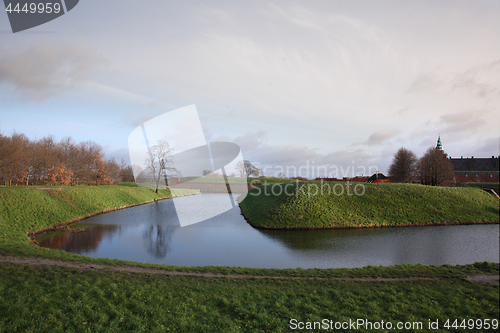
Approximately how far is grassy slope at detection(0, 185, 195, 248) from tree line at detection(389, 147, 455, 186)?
60.6 meters

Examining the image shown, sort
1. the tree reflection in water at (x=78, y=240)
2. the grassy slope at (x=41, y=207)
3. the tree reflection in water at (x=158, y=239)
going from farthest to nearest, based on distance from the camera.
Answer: the grassy slope at (x=41, y=207) → the tree reflection in water at (x=78, y=240) → the tree reflection in water at (x=158, y=239)

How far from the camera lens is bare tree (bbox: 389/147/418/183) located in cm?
5622

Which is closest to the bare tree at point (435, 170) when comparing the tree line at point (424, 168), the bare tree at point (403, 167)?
the tree line at point (424, 168)

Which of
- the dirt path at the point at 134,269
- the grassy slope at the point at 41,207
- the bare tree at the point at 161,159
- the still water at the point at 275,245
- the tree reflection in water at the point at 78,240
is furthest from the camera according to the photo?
the bare tree at the point at 161,159

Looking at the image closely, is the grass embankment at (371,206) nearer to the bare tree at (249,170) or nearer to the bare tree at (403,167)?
the bare tree at (403,167)

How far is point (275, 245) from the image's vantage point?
18047mm

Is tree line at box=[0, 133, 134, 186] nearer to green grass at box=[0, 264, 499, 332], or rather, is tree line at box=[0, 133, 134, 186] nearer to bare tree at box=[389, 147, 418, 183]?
green grass at box=[0, 264, 499, 332]

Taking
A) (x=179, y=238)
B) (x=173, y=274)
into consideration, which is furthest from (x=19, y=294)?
(x=179, y=238)

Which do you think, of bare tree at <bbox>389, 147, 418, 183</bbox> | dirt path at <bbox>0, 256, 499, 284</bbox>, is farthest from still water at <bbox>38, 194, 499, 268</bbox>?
bare tree at <bbox>389, 147, 418, 183</bbox>

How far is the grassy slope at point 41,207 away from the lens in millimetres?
18578

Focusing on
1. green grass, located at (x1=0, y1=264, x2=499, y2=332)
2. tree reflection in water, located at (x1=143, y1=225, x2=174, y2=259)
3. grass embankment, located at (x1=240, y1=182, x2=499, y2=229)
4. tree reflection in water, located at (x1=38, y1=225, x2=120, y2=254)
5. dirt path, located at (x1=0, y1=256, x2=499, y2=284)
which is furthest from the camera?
grass embankment, located at (x1=240, y1=182, x2=499, y2=229)

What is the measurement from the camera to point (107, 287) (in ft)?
27.7

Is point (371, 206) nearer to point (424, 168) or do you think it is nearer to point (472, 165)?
point (424, 168)

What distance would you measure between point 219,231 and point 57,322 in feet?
53.0
